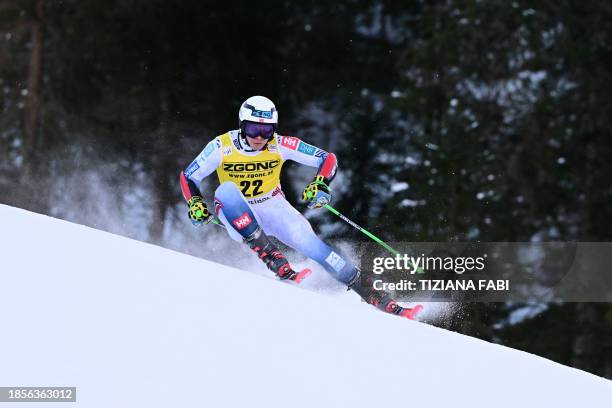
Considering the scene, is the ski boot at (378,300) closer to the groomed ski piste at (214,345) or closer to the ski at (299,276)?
the ski at (299,276)

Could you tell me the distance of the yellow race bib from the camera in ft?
23.8

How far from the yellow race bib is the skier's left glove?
0.39 m

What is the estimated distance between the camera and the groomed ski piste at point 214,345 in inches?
181

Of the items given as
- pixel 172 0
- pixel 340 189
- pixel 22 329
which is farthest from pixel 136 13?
pixel 22 329

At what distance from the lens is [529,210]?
626 inches

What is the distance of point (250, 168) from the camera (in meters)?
7.27

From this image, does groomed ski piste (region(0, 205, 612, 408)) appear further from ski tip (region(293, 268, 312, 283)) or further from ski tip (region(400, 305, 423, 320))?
ski tip (region(400, 305, 423, 320))

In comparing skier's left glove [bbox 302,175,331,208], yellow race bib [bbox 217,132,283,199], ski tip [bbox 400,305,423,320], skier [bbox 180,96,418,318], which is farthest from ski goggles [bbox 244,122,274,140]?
ski tip [bbox 400,305,423,320]

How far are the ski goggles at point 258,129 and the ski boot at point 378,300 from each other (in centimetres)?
135

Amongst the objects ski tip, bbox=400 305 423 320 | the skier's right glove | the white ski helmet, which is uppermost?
the white ski helmet

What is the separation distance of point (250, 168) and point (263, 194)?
9.7 inches

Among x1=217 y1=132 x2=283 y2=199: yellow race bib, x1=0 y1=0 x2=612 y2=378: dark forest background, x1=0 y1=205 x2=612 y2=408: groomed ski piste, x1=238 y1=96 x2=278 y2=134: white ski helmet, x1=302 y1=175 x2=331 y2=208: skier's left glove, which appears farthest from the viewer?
x1=0 y1=0 x2=612 y2=378: dark forest background

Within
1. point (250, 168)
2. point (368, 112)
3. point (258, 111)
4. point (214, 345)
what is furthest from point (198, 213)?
point (368, 112)

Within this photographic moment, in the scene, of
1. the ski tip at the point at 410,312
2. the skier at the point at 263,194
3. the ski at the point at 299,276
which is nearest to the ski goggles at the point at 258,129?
the skier at the point at 263,194
